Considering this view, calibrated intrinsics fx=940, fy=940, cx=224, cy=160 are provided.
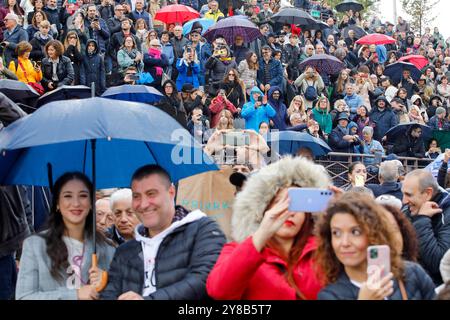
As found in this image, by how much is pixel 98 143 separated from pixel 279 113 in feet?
39.5

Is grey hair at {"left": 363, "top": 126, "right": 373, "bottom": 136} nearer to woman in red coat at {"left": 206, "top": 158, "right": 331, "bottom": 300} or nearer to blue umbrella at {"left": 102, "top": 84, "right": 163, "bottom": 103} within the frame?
blue umbrella at {"left": 102, "top": 84, "right": 163, "bottom": 103}

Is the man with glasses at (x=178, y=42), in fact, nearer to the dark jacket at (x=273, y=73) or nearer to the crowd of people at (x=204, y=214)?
the crowd of people at (x=204, y=214)

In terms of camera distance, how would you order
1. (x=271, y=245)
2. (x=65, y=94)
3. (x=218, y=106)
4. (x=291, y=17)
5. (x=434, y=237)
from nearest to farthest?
(x=271, y=245)
(x=434, y=237)
(x=65, y=94)
(x=218, y=106)
(x=291, y=17)

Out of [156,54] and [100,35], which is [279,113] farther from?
[100,35]

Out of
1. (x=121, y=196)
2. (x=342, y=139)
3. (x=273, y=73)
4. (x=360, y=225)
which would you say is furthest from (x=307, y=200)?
(x=273, y=73)

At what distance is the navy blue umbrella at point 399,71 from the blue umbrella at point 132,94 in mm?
11856

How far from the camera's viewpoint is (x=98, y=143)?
6.56m

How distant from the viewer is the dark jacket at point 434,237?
22.0 ft

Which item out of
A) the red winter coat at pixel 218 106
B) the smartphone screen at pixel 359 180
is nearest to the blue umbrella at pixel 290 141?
the smartphone screen at pixel 359 180

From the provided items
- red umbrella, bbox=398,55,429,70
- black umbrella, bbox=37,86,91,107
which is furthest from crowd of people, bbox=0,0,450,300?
red umbrella, bbox=398,55,429,70

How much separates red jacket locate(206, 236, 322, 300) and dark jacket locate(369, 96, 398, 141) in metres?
15.4

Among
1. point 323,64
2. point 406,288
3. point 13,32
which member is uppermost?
point 13,32
